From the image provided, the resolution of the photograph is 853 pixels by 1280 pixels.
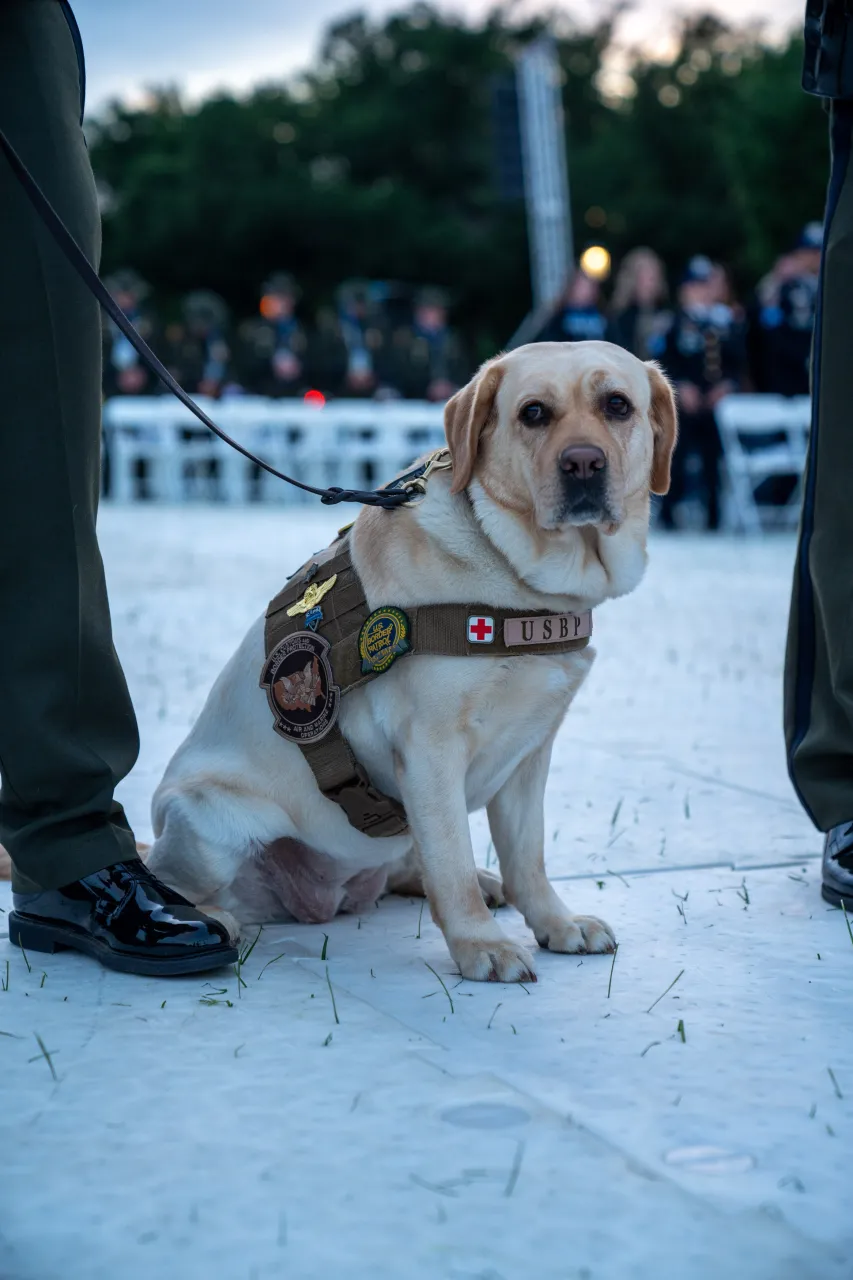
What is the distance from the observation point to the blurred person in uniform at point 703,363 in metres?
13.2

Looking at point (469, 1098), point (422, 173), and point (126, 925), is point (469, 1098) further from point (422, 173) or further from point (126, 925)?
point (422, 173)

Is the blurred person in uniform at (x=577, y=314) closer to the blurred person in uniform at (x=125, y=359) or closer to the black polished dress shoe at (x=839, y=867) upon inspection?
the blurred person in uniform at (x=125, y=359)

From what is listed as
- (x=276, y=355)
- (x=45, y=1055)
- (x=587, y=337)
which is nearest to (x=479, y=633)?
(x=45, y=1055)

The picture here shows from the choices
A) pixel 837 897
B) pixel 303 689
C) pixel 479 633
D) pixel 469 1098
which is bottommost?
pixel 837 897

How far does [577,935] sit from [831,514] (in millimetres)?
970

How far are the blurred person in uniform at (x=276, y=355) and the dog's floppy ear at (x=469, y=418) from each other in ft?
59.3

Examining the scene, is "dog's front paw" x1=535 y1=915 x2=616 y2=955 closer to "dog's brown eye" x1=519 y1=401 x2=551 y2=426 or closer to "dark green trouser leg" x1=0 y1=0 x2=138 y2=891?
"dark green trouser leg" x1=0 y1=0 x2=138 y2=891

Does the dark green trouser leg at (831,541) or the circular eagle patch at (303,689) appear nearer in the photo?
the circular eagle patch at (303,689)

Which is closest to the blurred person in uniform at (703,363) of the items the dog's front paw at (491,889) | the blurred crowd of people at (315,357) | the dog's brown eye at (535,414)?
the blurred crowd of people at (315,357)

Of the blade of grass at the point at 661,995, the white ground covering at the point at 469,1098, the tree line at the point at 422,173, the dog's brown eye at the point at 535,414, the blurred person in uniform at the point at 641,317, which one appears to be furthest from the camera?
the tree line at the point at 422,173

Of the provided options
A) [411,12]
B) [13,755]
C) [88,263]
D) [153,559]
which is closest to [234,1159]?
[13,755]

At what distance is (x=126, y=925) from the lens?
230cm

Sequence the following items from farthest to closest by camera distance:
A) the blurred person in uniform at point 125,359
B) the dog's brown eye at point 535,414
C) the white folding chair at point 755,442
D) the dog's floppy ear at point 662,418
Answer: the blurred person in uniform at point 125,359
the white folding chair at point 755,442
the dog's floppy ear at point 662,418
the dog's brown eye at point 535,414

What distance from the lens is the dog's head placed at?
233cm
